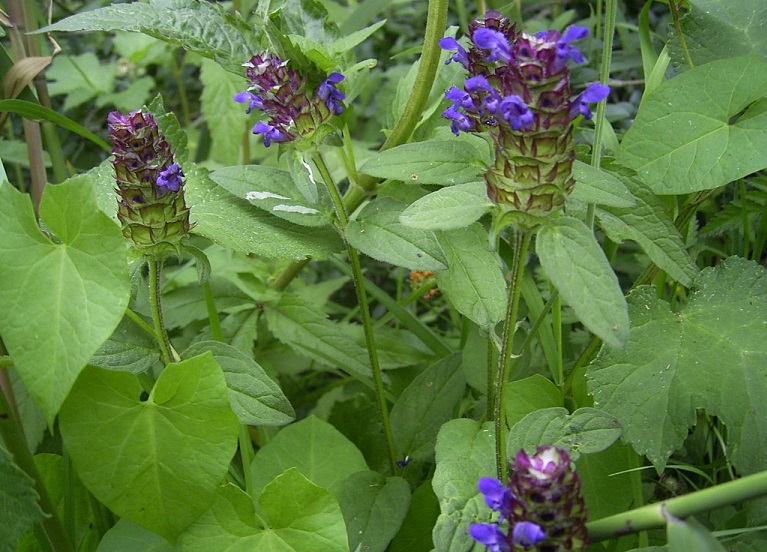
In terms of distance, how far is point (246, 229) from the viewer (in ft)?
3.89

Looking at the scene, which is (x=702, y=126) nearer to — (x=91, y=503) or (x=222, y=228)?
(x=222, y=228)

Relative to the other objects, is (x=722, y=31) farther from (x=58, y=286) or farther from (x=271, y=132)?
(x=58, y=286)

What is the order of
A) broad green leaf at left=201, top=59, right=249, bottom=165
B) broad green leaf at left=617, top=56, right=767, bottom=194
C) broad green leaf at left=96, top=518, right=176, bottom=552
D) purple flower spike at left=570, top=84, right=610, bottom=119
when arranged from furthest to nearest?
broad green leaf at left=201, top=59, right=249, bottom=165
broad green leaf at left=617, top=56, right=767, bottom=194
broad green leaf at left=96, top=518, right=176, bottom=552
purple flower spike at left=570, top=84, right=610, bottom=119

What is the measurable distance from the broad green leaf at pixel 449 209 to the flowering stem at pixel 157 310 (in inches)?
15.2

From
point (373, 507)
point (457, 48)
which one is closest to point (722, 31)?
point (457, 48)

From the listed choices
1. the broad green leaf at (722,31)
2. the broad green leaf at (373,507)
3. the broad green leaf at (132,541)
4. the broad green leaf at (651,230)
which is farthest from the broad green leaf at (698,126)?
the broad green leaf at (132,541)

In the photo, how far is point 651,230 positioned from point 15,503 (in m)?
0.92

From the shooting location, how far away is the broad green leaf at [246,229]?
A: 1149 mm

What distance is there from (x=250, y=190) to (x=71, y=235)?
1.06 ft

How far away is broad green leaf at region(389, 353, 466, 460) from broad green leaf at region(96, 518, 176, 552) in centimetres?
41

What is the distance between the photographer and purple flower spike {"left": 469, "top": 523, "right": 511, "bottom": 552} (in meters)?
0.72

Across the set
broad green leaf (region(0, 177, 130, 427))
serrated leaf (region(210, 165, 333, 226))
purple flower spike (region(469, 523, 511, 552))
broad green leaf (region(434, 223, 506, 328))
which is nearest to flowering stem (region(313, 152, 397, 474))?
serrated leaf (region(210, 165, 333, 226))

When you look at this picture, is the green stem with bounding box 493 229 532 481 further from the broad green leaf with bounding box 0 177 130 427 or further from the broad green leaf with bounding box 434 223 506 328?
the broad green leaf with bounding box 0 177 130 427

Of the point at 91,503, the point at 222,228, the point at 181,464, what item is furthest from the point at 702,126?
the point at 91,503
